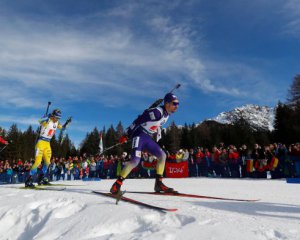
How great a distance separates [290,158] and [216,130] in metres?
51.9

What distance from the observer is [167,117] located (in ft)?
22.5

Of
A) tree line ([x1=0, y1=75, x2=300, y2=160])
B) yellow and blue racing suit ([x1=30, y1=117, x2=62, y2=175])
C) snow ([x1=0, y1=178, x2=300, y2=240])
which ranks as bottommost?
snow ([x1=0, y1=178, x2=300, y2=240])

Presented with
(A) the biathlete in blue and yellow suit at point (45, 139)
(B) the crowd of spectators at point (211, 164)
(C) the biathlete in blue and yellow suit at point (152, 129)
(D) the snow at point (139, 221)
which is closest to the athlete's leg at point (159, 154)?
(C) the biathlete in blue and yellow suit at point (152, 129)

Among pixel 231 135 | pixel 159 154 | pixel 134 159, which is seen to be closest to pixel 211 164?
pixel 159 154

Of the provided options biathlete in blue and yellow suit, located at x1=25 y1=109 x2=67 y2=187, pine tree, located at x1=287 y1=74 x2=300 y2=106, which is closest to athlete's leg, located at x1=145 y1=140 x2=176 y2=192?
biathlete in blue and yellow suit, located at x1=25 y1=109 x2=67 y2=187

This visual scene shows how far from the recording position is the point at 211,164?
17266 millimetres

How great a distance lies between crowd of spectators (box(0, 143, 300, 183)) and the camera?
14.5m

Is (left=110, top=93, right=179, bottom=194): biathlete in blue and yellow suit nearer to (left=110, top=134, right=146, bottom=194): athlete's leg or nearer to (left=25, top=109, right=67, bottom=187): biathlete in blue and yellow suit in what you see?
(left=110, top=134, right=146, bottom=194): athlete's leg

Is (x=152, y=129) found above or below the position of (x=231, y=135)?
below

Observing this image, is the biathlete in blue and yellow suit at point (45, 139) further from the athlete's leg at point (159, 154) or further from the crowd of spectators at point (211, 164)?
the crowd of spectators at point (211, 164)

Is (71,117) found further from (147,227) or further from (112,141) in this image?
(112,141)

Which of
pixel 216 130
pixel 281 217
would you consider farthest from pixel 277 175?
pixel 216 130

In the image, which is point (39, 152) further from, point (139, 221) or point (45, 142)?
point (139, 221)

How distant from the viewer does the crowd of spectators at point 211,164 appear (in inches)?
569
